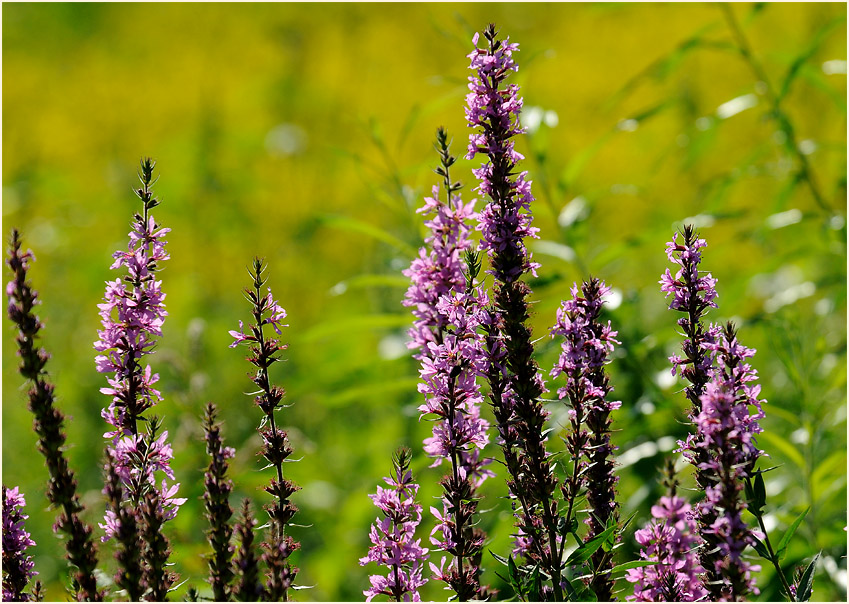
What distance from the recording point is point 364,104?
27.7 feet

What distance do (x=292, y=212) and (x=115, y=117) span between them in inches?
116

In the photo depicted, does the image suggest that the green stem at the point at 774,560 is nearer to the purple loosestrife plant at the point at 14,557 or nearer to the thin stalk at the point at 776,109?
the purple loosestrife plant at the point at 14,557

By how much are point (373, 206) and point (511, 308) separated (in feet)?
20.6

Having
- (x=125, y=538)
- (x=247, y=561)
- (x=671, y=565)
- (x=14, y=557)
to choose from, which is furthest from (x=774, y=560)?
(x=14, y=557)

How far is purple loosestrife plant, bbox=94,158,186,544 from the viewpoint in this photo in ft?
4.91

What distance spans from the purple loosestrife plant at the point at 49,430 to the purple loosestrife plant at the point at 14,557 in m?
0.17

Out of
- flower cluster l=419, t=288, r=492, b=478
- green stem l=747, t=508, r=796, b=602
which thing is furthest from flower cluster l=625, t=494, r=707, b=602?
flower cluster l=419, t=288, r=492, b=478

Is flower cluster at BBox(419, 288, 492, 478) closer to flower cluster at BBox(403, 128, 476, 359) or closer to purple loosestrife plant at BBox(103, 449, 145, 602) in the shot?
flower cluster at BBox(403, 128, 476, 359)

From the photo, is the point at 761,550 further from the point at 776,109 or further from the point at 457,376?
the point at 776,109

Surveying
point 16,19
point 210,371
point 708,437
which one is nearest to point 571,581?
point 708,437

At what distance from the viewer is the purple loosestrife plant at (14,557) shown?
1494 millimetres

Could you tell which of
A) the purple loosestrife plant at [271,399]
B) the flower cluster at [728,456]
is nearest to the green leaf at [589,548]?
the flower cluster at [728,456]

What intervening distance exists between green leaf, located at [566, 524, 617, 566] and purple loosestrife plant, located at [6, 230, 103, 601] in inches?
30.0

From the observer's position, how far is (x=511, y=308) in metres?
1.45
